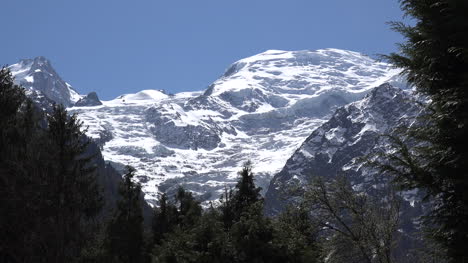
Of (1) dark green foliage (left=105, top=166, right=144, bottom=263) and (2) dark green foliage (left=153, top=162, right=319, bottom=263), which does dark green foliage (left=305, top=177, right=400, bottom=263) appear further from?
(1) dark green foliage (left=105, top=166, right=144, bottom=263)

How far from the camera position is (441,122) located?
41.9ft

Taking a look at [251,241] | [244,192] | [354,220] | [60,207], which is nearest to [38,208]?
[60,207]

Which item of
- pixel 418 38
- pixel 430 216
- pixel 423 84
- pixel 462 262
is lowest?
pixel 462 262

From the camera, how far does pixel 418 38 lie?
1425 cm

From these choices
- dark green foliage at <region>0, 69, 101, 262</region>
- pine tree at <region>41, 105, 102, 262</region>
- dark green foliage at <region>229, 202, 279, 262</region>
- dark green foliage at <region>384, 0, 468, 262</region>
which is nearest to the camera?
dark green foliage at <region>384, 0, 468, 262</region>

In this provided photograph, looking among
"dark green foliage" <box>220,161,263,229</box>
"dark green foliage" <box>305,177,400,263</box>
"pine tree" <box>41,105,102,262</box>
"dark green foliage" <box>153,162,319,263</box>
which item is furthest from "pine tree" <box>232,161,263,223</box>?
"dark green foliage" <box>305,177,400,263</box>

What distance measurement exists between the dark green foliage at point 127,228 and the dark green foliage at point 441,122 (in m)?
32.1

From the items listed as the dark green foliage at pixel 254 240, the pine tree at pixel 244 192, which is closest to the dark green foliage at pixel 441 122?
the dark green foliage at pixel 254 240

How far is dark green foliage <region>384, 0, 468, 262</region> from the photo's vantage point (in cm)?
1222

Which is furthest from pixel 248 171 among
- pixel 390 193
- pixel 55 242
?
pixel 55 242

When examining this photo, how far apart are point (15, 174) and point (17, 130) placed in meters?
8.38

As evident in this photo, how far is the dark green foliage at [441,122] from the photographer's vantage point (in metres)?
12.2

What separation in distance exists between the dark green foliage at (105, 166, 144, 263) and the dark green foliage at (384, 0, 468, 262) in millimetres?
32122

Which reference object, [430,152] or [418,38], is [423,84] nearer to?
[418,38]
